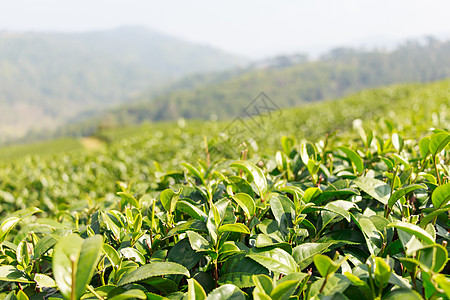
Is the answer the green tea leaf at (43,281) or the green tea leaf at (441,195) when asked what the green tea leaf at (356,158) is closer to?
the green tea leaf at (441,195)

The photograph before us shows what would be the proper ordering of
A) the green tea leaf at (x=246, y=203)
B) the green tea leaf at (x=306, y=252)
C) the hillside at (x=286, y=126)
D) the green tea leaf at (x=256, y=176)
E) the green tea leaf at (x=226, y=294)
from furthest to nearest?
the hillside at (x=286, y=126), the green tea leaf at (x=256, y=176), the green tea leaf at (x=246, y=203), the green tea leaf at (x=306, y=252), the green tea leaf at (x=226, y=294)

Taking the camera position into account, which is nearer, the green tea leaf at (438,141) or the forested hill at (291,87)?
the green tea leaf at (438,141)

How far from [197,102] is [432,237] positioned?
127 metres

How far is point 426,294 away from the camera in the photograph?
70cm

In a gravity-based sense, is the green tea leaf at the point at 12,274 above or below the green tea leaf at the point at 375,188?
below

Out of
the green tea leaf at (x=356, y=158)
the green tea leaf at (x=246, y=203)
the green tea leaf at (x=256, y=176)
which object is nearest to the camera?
the green tea leaf at (x=246, y=203)

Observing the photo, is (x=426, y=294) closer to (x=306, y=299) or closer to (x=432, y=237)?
(x=432, y=237)

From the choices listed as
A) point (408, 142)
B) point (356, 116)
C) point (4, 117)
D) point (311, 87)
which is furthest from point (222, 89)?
point (4, 117)

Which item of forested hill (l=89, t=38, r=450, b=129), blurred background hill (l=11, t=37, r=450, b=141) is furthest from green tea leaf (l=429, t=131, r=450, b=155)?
forested hill (l=89, t=38, r=450, b=129)

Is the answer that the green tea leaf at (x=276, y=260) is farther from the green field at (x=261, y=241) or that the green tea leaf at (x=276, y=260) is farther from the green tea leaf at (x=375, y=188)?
the green tea leaf at (x=375, y=188)

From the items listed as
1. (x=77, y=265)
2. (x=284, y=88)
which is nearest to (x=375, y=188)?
(x=77, y=265)

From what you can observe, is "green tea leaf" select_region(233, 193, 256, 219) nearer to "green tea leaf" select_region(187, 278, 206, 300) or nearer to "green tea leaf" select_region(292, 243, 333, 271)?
"green tea leaf" select_region(292, 243, 333, 271)

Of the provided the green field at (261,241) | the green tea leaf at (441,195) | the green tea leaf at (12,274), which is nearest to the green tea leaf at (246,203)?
the green field at (261,241)

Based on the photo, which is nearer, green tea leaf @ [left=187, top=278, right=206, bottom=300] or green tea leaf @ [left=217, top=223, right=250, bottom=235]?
green tea leaf @ [left=187, top=278, right=206, bottom=300]
